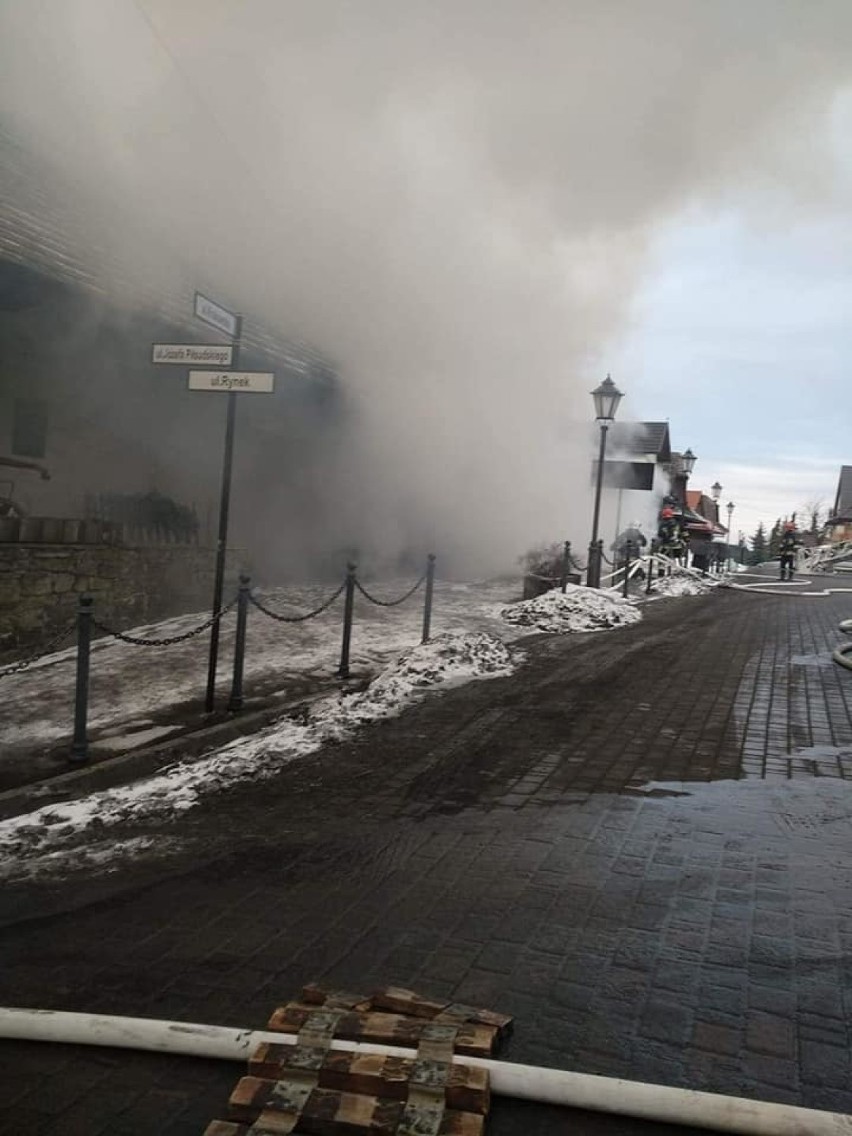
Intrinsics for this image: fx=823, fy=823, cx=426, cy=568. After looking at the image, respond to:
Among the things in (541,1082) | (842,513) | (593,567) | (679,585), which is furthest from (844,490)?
(541,1082)

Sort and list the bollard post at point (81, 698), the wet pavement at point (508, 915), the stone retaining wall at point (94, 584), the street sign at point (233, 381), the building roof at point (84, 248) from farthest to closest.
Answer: the building roof at point (84, 248)
the stone retaining wall at point (94, 584)
the street sign at point (233, 381)
the bollard post at point (81, 698)
the wet pavement at point (508, 915)

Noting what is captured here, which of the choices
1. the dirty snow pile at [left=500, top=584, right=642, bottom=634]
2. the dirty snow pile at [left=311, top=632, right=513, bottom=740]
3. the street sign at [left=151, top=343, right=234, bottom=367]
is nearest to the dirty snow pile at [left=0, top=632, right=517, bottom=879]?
the dirty snow pile at [left=311, top=632, right=513, bottom=740]

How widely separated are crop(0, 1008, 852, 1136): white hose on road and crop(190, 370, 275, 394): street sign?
3543 mm

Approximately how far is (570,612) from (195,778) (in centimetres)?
580

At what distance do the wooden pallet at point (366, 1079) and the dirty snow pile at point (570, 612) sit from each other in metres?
6.74

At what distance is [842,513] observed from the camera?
51531 millimetres

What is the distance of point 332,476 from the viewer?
35.1 ft

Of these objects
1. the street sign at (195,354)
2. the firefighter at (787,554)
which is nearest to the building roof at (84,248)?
the street sign at (195,354)

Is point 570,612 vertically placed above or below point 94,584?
below

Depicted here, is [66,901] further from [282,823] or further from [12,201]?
[12,201]

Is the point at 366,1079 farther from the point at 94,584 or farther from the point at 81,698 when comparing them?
the point at 94,584

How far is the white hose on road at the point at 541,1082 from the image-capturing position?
4.96 ft

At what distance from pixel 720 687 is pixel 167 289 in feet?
19.2

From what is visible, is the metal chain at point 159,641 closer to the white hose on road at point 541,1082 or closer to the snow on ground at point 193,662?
the snow on ground at point 193,662
